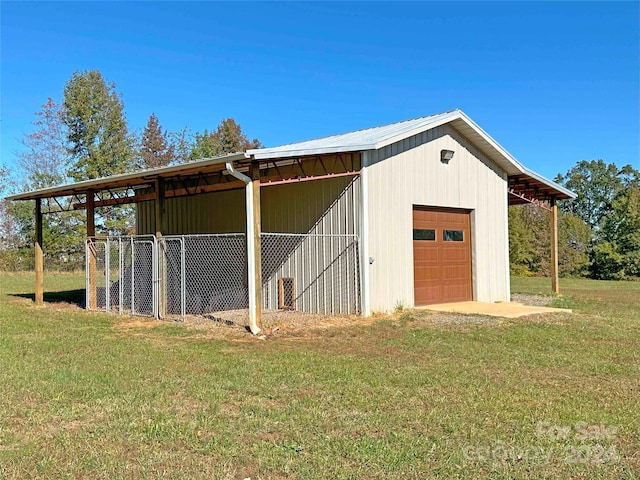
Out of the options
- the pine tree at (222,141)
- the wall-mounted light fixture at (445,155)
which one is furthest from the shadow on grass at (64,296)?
the pine tree at (222,141)

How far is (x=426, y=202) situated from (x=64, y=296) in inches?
426

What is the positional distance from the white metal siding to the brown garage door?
0.76 ft

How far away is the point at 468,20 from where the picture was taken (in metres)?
12.2

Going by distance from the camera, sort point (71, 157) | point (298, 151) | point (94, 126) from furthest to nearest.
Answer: point (71, 157)
point (94, 126)
point (298, 151)

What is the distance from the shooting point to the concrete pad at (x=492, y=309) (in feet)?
33.0

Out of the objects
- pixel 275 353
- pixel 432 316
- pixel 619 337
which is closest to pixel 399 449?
pixel 275 353

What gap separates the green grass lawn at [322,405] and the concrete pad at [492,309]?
83.7 inches

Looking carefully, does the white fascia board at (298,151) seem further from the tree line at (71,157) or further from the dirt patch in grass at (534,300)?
the tree line at (71,157)

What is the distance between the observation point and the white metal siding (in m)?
10.2

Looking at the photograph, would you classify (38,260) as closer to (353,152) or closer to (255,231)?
(255,231)

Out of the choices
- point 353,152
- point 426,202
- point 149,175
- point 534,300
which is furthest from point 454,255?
point 149,175

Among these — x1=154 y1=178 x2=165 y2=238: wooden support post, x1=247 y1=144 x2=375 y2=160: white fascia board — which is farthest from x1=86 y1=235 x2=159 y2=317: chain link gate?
x1=247 y1=144 x2=375 y2=160: white fascia board

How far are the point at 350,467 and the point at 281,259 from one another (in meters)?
8.35

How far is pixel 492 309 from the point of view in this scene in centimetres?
1076
